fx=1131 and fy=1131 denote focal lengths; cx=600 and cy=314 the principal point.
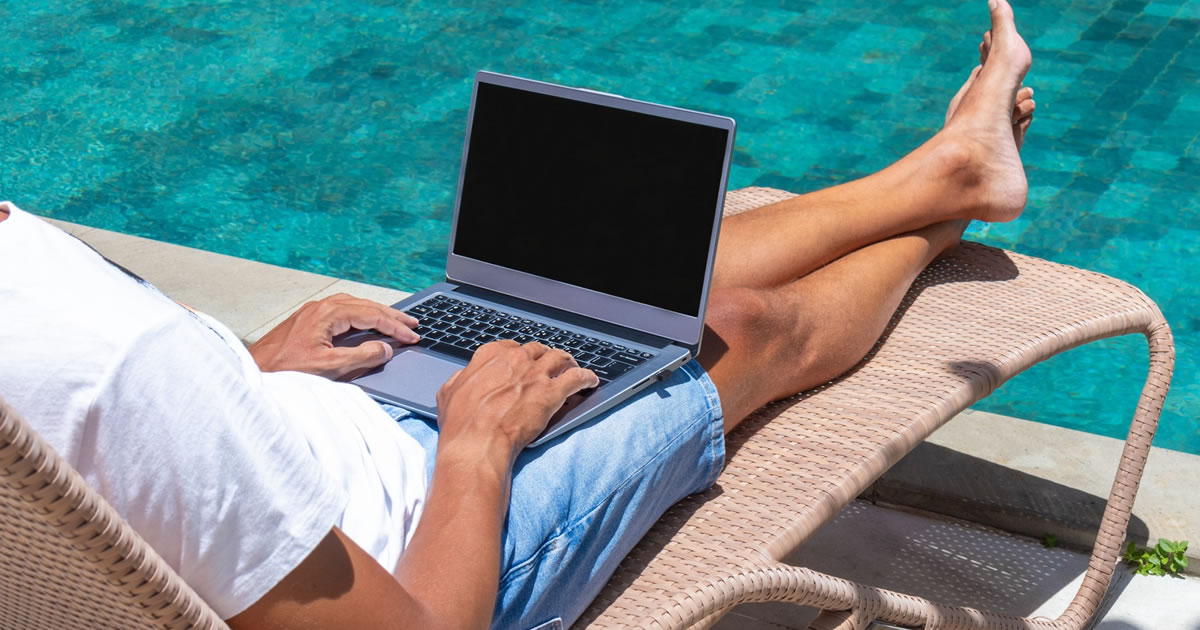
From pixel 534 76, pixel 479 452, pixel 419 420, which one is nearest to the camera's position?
pixel 479 452

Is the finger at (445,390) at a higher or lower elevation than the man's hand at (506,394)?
lower

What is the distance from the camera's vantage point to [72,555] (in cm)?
110

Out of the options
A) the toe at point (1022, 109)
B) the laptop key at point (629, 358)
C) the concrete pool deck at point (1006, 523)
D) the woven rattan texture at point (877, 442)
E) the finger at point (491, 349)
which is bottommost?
the concrete pool deck at point (1006, 523)

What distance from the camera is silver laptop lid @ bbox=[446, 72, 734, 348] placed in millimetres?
1946

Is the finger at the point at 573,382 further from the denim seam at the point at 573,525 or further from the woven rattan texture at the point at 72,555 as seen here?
the woven rattan texture at the point at 72,555

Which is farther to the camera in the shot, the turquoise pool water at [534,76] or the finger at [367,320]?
the turquoise pool water at [534,76]

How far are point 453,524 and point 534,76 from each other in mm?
4818

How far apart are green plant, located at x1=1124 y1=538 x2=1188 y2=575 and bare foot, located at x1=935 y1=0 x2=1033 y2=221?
2.69ft

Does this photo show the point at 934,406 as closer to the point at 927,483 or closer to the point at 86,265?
the point at 927,483

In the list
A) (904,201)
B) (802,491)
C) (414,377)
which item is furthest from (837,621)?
(904,201)

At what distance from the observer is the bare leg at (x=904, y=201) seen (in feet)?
7.72

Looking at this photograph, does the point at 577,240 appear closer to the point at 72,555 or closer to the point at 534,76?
the point at 72,555

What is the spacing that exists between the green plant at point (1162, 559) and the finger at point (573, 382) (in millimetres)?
1508

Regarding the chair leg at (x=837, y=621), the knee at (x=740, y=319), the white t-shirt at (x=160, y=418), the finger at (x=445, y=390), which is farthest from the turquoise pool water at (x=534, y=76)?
the white t-shirt at (x=160, y=418)
